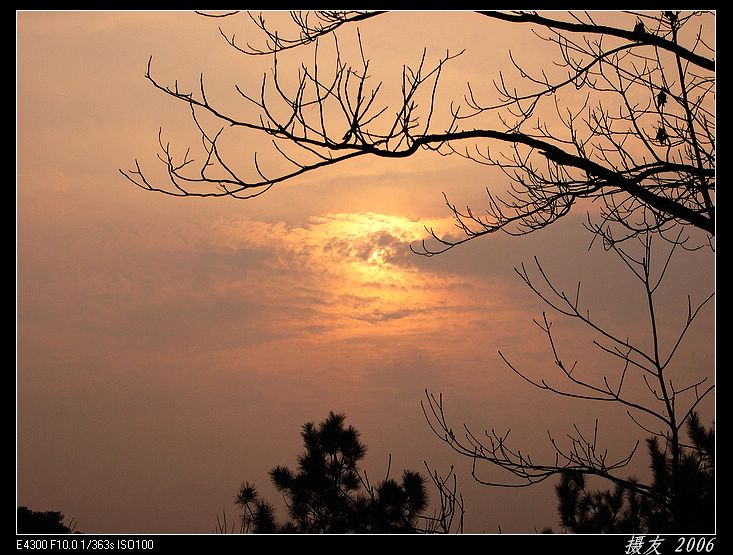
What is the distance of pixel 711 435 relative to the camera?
7.58 metres

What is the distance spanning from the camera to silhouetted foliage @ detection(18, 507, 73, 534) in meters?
8.64

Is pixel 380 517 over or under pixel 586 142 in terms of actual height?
under

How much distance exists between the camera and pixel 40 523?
29.3 ft

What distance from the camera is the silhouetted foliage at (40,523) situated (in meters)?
8.64
